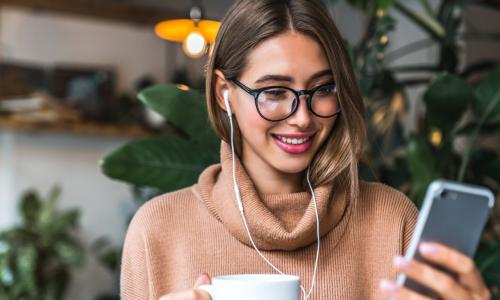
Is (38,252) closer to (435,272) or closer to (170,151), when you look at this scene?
(170,151)

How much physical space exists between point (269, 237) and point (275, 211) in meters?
0.07

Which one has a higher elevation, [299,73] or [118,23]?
[299,73]

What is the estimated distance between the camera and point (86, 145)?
4.73 m

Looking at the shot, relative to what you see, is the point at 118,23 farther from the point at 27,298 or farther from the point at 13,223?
the point at 27,298

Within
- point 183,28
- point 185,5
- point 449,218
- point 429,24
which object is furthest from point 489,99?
point 185,5

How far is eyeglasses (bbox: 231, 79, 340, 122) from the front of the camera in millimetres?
1015

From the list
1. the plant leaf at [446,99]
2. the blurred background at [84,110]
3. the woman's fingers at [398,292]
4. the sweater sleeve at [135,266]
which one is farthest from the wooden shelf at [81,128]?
the woman's fingers at [398,292]

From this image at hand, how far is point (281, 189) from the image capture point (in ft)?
Answer: 3.81

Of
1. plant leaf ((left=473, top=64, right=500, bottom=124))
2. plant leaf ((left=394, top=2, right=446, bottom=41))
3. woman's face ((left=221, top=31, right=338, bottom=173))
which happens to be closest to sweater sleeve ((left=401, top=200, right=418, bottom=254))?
woman's face ((left=221, top=31, right=338, bottom=173))

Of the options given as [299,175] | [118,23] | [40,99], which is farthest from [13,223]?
[299,175]

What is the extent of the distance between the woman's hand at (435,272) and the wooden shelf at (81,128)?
364cm

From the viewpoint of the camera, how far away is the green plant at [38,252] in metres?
3.97

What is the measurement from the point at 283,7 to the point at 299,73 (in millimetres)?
129

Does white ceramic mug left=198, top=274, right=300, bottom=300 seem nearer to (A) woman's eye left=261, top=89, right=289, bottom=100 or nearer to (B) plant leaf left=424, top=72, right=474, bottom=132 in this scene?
(A) woman's eye left=261, top=89, right=289, bottom=100
